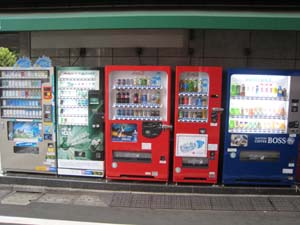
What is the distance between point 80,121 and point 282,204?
371 cm

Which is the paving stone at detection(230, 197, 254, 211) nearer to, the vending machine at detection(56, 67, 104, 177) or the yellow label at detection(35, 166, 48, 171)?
the vending machine at detection(56, 67, 104, 177)

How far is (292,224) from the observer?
4.28 metres

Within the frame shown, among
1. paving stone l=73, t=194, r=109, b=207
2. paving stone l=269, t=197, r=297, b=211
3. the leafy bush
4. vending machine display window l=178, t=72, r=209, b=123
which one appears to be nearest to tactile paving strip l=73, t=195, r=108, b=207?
paving stone l=73, t=194, r=109, b=207

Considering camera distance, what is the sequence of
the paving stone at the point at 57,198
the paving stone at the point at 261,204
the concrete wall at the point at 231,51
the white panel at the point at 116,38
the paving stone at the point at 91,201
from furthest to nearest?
1. the concrete wall at the point at 231,51
2. the white panel at the point at 116,38
3. the paving stone at the point at 57,198
4. the paving stone at the point at 91,201
5. the paving stone at the point at 261,204

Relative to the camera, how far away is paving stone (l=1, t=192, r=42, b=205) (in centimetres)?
498

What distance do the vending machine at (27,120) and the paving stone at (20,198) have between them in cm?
55

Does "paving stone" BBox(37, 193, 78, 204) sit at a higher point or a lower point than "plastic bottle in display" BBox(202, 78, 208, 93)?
lower

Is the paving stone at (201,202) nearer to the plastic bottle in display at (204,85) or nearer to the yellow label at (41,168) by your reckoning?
the plastic bottle in display at (204,85)

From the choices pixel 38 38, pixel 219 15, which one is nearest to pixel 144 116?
pixel 219 15

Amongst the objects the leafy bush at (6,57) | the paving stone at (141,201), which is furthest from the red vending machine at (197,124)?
the leafy bush at (6,57)

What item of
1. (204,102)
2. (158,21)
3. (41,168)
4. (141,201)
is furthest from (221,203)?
(41,168)

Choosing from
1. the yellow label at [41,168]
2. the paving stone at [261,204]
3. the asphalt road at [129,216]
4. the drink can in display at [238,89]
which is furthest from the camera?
the yellow label at [41,168]

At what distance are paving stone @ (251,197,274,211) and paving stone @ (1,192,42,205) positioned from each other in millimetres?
3619

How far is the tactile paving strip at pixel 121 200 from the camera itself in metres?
4.91
